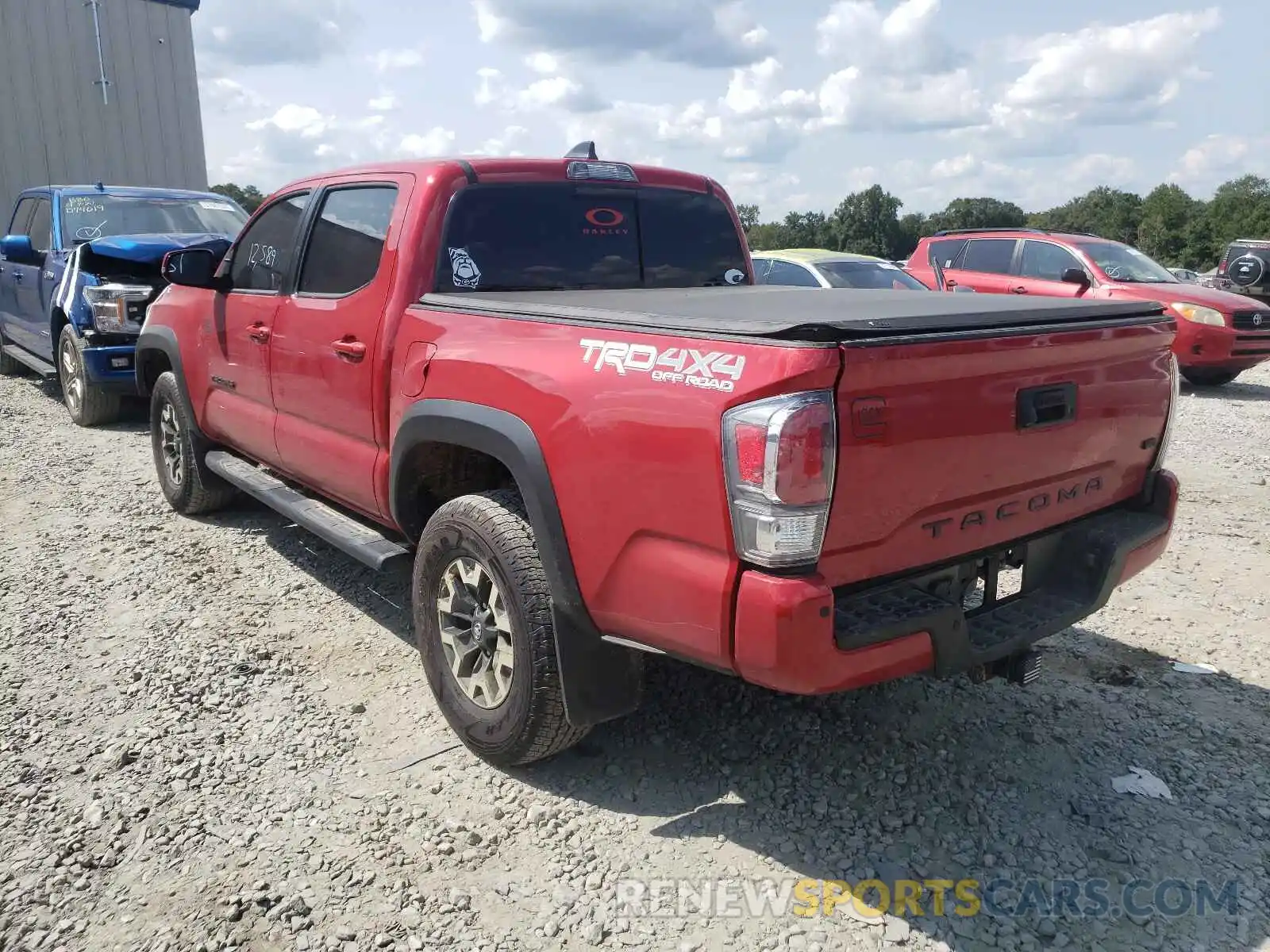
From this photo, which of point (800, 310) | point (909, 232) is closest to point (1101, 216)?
point (909, 232)

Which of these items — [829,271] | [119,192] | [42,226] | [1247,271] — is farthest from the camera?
[1247,271]

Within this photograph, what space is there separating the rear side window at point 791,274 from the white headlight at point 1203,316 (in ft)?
12.8

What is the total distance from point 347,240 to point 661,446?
212 centimetres

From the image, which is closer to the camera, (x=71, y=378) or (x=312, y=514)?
(x=312, y=514)

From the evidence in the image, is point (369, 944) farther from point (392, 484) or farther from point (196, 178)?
point (196, 178)

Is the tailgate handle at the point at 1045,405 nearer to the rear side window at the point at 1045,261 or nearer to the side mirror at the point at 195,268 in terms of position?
the side mirror at the point at 195,268

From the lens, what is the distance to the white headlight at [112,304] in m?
7.77

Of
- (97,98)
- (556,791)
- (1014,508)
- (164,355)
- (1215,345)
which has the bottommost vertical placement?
(556,791)

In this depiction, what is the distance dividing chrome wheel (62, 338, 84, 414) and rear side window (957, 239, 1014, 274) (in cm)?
959

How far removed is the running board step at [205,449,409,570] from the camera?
366 centimetres

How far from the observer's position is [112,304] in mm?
7781

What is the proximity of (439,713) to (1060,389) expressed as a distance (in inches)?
91.7

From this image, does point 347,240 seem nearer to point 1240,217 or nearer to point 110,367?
point 110,367

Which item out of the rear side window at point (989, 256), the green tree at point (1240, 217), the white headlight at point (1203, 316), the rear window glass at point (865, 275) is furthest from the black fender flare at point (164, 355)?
the green tree at point (1240, 217)
